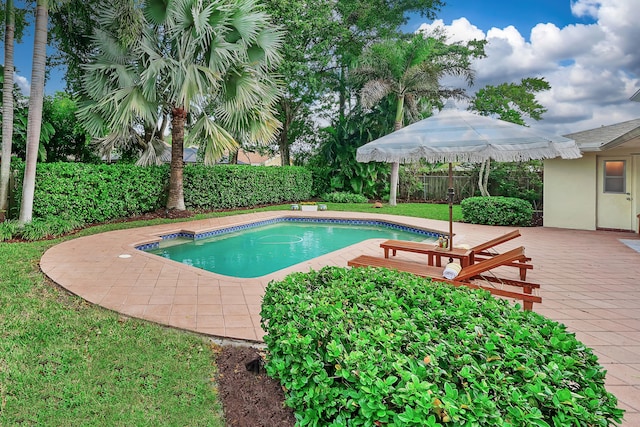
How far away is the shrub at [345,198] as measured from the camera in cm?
1759

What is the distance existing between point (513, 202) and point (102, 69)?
12.8 meters

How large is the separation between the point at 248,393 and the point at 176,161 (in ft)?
34.4

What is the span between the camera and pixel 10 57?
848 centimetres

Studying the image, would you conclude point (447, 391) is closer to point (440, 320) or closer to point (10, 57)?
point (440, 320)

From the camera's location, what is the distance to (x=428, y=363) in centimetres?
177

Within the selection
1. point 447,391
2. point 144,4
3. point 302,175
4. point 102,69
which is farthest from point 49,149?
point 447,391

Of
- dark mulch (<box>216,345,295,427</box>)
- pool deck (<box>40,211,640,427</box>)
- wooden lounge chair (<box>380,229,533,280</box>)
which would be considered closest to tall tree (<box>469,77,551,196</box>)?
pool deck (<box>40,211,640,427</box>)

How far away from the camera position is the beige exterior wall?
34.1 feet

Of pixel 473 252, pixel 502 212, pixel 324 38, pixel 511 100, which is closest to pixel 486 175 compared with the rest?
pixel 502 212

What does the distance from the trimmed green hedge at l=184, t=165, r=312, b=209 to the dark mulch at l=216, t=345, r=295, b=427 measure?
1093 cm

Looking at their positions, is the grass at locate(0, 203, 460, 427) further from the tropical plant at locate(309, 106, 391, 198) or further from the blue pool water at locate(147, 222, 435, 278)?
the tropical plant at locate(309, 106, 391, 198)

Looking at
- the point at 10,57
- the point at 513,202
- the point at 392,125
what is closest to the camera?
A: the point at 10,57

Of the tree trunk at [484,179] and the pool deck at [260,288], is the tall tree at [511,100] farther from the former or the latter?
the pool deck at [260,288]

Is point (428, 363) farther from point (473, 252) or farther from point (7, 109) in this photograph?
point (7, 109)
